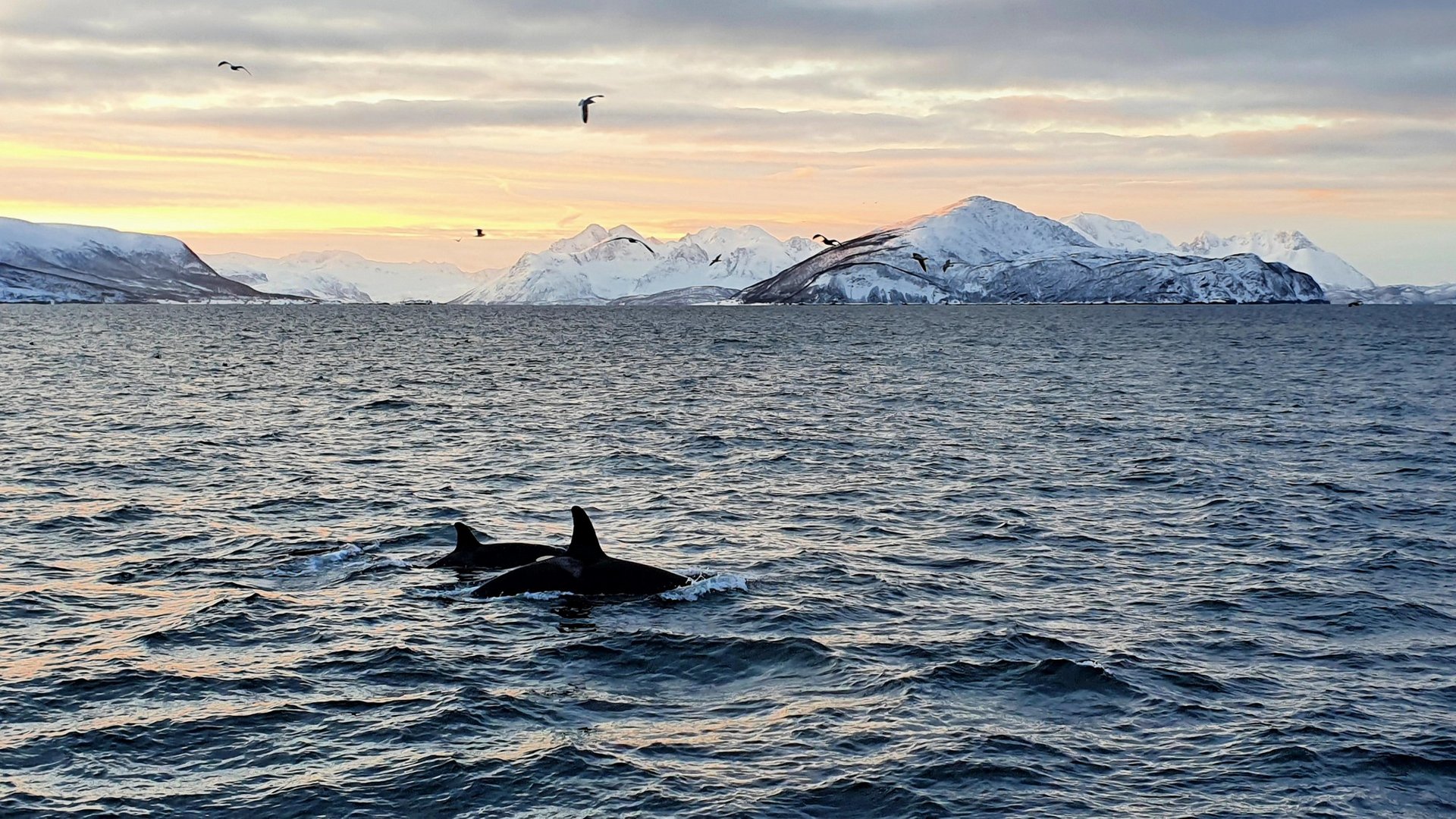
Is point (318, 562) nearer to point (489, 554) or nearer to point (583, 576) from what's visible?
point (489, 554)

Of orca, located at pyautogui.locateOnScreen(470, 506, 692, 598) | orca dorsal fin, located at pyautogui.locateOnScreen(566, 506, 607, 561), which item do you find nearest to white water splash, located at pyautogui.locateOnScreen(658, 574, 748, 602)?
orca, located at pyautogui.locateOnScreen(470, 506, 692, 598)

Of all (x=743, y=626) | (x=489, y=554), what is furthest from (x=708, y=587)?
(x=489, y=554)

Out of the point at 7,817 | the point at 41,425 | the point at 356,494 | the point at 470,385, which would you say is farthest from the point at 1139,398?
the point at 7,817

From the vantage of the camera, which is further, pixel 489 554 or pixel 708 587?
pixel 489 554

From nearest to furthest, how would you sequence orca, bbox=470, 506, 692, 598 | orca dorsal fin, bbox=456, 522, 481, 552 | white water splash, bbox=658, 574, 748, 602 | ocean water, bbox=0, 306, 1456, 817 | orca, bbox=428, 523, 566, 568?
ocean water, bbox=0, 306, 1456, 817, white water splash, bbox=658, 574, 748, 602, orca, bbox=470, 506, 692, 598, orca, bbox=428, 523, 566, 568, orca dorsal fin, bbox=456, 522, 481, 552

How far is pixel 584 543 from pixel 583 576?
703mm

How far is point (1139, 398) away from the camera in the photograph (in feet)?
254

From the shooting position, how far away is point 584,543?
1046 inches

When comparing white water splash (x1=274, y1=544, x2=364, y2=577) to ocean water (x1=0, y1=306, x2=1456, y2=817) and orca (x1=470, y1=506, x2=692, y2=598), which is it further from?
orca (x1=470, y1=506, x2=692, y2=598)

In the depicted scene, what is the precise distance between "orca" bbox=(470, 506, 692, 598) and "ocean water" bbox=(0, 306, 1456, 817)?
60 cm

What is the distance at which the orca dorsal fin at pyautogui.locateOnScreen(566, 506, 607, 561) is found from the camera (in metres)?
26.2

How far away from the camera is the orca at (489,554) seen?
93.1 ft

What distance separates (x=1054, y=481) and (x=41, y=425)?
4521 cm

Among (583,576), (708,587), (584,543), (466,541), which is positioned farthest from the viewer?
(466,541)
